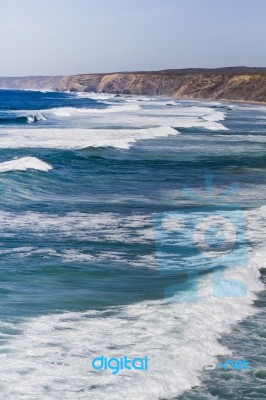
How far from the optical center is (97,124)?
52.8 metres

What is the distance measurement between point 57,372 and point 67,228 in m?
7.62

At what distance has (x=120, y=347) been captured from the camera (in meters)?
8.53

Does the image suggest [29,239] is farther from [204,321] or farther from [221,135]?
[221,135]

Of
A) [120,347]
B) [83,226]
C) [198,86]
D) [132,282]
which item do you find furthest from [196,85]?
[120,347]

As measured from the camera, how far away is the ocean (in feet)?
25.4

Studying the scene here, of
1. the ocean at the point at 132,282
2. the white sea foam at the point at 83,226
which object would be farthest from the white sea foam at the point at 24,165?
the white sea foam at the point at 83,226

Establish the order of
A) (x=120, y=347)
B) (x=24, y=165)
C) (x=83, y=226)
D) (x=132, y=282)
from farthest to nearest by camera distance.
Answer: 1. (x=24, y=165)
2. (x=83, y=226)
3. (x=132, y=282)
4. (x=120, y=347)

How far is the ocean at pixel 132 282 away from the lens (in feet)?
25.4

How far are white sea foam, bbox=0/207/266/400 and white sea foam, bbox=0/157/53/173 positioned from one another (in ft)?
52.3

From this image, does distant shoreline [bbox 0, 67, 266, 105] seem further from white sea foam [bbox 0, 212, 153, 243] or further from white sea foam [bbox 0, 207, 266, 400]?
white sea foam [bbox 0, 207, 266, 400]

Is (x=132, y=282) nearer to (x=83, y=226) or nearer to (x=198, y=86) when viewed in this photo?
(x=83, y=226)

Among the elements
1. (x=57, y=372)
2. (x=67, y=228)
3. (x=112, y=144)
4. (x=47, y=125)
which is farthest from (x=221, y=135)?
(x=57, y=372)

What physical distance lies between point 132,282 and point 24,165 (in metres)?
15.7

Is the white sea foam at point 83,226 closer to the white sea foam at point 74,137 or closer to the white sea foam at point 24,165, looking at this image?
the white sea foam at point 24,165
